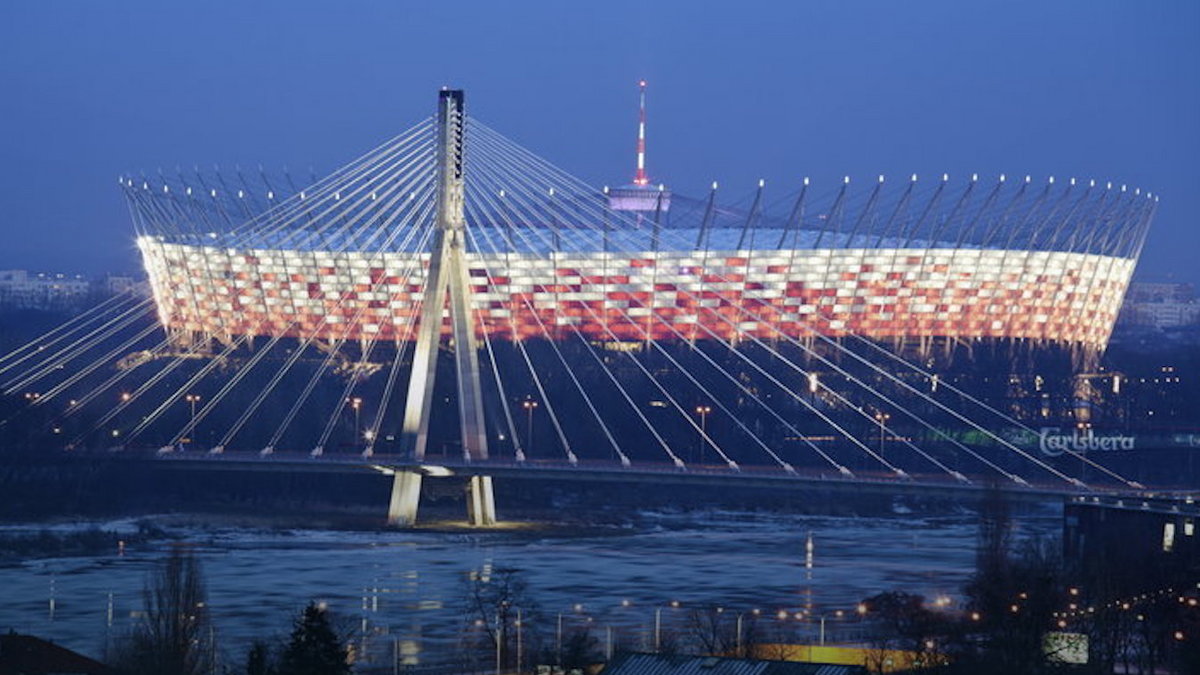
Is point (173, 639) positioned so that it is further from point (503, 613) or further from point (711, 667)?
point (503, 613)

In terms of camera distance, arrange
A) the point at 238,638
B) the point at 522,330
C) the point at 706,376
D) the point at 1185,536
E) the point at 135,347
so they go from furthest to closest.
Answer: the point at 135,347 < the point at 522,330 < the point at 706,376 < the point at 1185,536 < the point at 238,638

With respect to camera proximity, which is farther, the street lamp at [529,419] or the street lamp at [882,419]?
the street lamp at [882,419]

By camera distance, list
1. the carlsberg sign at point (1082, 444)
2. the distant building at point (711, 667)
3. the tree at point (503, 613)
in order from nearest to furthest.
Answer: the distant building at point (711, 667), the tree at point (503, 613), the carlsberg sign at point (1082, 444)

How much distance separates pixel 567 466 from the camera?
50812 mm

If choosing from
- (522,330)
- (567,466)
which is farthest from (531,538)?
(522,330)

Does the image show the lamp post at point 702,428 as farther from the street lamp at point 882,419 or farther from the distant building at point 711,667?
the distant building at point 711,667

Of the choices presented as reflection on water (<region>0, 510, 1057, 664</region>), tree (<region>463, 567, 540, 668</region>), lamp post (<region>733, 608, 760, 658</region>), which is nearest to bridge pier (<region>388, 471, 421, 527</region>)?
reflection on water (<region>0, 510, 1057, 664</region>)

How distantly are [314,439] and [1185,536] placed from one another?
1166 inches

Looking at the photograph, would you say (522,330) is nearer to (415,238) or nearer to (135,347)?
(415,238)

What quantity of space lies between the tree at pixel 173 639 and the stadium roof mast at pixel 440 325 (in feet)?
65.1

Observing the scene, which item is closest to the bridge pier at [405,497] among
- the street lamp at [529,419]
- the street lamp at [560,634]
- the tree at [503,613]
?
the tree at [503,613]

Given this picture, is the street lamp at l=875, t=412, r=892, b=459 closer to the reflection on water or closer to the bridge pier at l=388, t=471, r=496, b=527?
the reflection on water

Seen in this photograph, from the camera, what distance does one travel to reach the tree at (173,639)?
27.4 metres

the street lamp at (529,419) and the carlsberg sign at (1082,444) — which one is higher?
the street lamp at (529,419)
